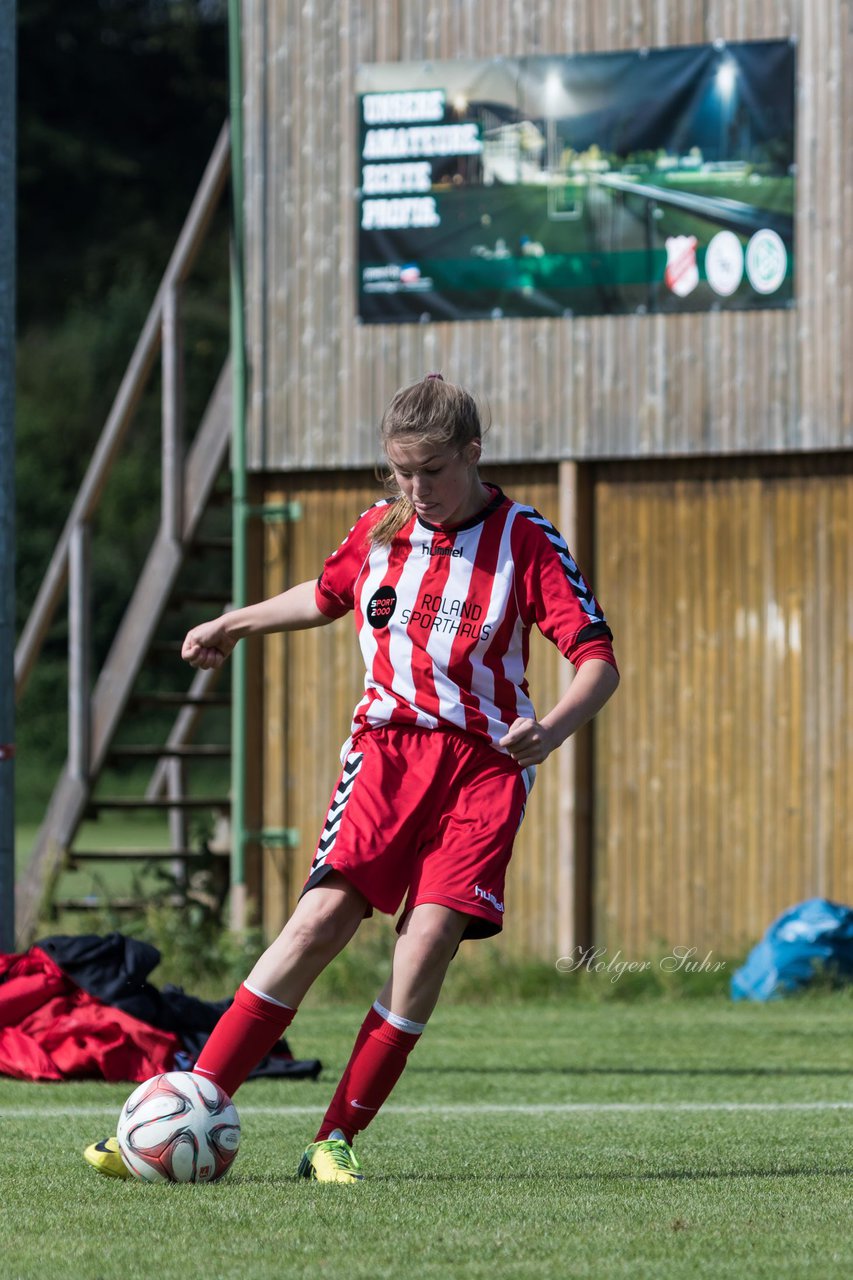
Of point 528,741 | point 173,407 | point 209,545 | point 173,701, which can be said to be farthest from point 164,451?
point 528,741

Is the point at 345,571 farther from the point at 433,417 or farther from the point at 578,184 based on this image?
the point at 578,184

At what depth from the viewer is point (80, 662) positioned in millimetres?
12891

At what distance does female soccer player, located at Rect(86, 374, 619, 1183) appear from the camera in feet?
15.9

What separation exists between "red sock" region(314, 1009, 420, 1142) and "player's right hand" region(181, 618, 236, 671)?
1.01 meters

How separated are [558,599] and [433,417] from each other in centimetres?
54

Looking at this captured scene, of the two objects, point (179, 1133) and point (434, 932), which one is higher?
point (434, 932)

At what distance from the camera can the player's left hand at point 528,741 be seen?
454cm

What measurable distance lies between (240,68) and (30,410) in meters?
29.3

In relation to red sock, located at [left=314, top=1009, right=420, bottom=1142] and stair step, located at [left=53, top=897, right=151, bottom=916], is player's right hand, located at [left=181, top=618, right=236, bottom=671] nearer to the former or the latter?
red sock, located at [left=314, top=1009, right=420, bottom=1142]

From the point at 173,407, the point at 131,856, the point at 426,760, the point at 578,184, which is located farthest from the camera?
the point at 173,407

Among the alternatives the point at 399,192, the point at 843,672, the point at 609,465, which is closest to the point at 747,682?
the point at 843,672

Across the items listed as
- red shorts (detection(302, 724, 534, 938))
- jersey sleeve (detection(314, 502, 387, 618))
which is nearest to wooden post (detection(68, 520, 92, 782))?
jersey sleeve (detection(314, 502, 387, 618))

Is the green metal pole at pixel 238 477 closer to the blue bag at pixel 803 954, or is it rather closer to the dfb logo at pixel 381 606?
the blue bag at pixel 803 954
